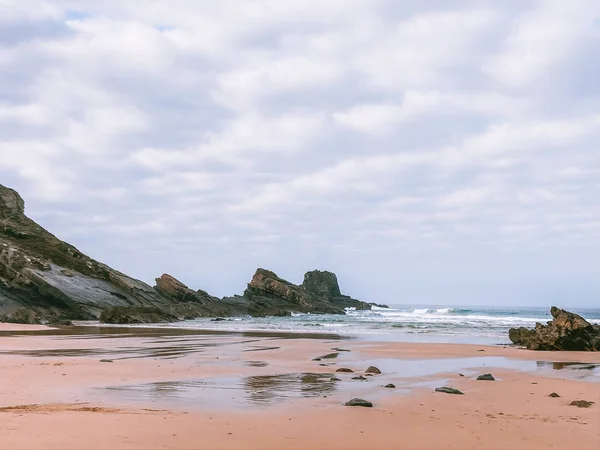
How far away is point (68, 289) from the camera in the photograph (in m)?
57.5

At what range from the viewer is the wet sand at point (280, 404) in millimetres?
8234

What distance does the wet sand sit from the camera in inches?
324

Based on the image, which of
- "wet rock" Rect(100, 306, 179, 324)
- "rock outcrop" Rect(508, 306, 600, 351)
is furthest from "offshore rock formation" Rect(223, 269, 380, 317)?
"rock outcrop" Rect(508, 306, 600, 351)

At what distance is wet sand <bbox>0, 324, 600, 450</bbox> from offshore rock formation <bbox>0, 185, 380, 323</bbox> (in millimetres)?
35504

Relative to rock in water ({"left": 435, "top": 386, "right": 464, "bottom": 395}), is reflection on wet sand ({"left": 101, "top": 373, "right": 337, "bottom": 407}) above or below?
below

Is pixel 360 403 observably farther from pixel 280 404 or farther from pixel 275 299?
pixel 275 299

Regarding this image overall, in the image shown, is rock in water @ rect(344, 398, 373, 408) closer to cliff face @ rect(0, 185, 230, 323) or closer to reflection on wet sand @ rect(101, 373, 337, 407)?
reflection on wet sand @ rect(101, 373, 337, 407)

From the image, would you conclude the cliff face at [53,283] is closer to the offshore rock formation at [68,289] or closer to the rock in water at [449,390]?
the offshore rock formation at [68,289]

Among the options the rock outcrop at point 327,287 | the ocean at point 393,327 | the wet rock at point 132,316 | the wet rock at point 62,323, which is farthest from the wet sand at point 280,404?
the rock outcrop at point 327,287

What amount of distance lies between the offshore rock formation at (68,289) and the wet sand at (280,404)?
3550 cm

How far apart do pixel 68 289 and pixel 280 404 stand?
51906 mm

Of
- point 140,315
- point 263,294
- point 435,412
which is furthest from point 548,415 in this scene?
point 263,294

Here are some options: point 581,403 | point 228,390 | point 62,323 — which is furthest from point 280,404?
point 62,323

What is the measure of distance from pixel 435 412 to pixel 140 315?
48294mm
